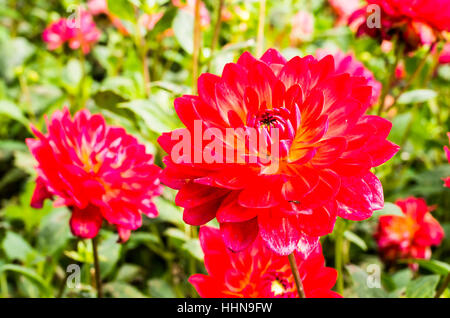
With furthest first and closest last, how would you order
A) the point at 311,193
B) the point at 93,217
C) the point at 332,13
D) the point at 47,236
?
the point at 332,13 → the point at 47,236 → the point at 93,217 → the point at 311,193

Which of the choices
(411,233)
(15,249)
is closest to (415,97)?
(411,233)

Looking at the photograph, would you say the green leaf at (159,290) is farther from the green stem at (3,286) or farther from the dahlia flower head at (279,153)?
the dahlia flower head at (279,153)

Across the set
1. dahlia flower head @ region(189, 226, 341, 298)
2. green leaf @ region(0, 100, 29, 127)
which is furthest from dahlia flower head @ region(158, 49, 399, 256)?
green leaf @ region(0, 100, 29, 127)

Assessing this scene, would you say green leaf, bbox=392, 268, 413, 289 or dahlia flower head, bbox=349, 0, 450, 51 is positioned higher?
dahlia flower head, bbox=349, 0, 450, 51

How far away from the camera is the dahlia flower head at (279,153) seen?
1.71 feet

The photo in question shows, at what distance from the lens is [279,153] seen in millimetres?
553

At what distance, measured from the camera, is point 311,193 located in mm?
524

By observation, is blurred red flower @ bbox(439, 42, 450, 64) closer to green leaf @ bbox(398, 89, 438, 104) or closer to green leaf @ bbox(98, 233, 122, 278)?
green leaf @ bbox(398, 89, 438, 104)

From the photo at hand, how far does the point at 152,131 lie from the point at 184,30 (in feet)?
0.96

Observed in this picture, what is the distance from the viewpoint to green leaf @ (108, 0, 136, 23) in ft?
3.52

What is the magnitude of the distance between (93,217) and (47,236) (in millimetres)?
377

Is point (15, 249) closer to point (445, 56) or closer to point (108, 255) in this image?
point (108, 255)
